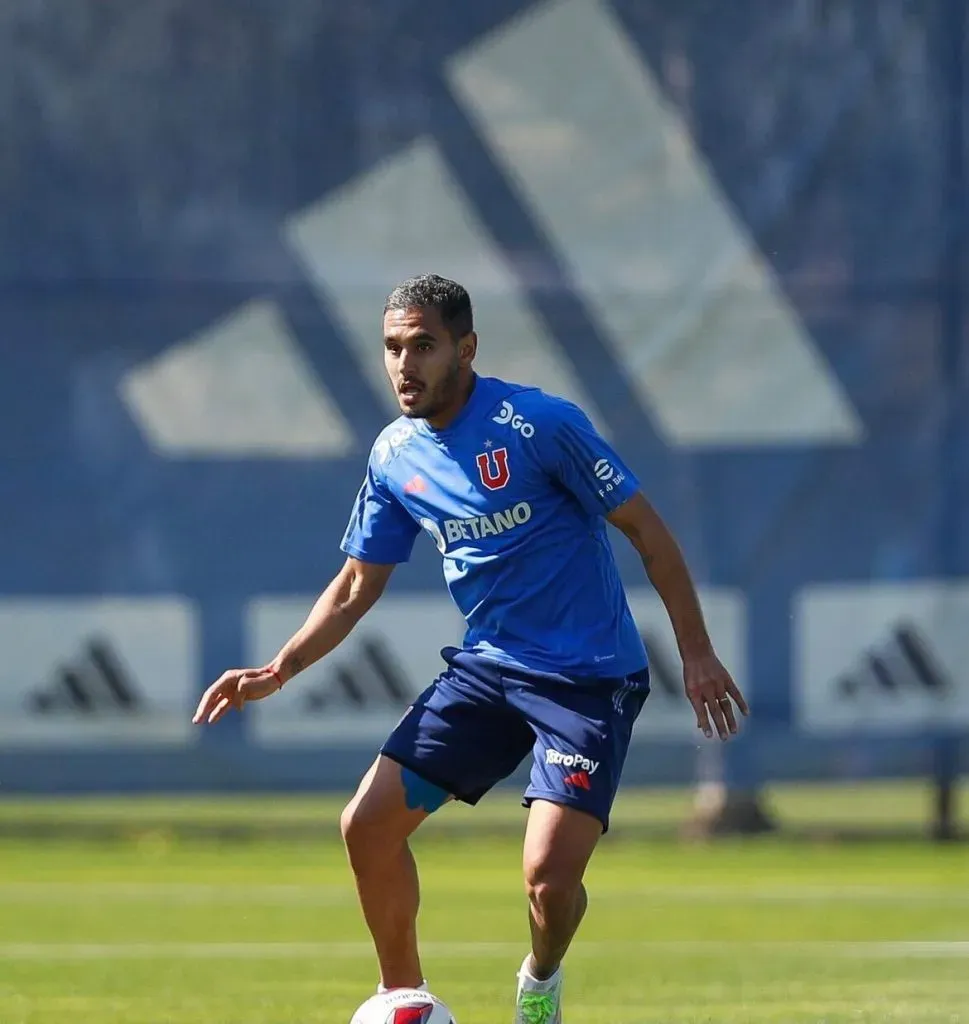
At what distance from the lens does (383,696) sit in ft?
33.5

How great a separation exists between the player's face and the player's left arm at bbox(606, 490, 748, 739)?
51cm

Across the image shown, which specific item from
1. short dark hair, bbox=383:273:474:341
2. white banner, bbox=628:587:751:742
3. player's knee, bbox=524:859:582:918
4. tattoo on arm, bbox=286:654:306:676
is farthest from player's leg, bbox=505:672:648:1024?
white banner, bbox=628:587:751:742

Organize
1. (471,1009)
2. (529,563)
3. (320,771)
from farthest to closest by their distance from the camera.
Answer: (320,771) → (471,1009) → (529,563)

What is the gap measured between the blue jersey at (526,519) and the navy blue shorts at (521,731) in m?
0.05

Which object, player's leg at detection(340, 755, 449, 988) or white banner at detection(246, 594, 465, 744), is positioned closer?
player's leg at detection(340, 755, 449, 988)

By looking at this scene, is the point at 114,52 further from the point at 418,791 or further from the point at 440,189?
the point at 418,791

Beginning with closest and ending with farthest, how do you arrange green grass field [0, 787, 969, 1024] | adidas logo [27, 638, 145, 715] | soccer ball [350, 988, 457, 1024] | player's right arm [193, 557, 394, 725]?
soccer ball [350, 988, 457, 1024], player's right arm [193, 557, 394, 725], green grass field [0, 787, 969, 1024], adidas logo [27, 638, 145, 715]

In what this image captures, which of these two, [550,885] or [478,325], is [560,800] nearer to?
[550,885]

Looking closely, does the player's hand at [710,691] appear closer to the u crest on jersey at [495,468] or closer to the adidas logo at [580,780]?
the adidas logo at [580,780]

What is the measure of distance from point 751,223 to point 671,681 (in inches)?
84.9

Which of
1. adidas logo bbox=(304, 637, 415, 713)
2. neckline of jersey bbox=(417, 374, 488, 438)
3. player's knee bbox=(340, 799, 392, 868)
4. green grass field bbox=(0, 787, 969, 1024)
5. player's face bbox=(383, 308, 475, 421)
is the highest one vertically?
player's face bbox=(383, 308, 475, 421)

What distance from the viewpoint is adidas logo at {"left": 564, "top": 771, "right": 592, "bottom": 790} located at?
17.0 ft

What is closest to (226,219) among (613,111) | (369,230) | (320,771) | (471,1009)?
(369,230)

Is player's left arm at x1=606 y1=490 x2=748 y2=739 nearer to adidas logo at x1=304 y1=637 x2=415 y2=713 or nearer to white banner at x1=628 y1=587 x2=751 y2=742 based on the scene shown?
white banner at x1=628 y1=587 x2=751 y2=742
